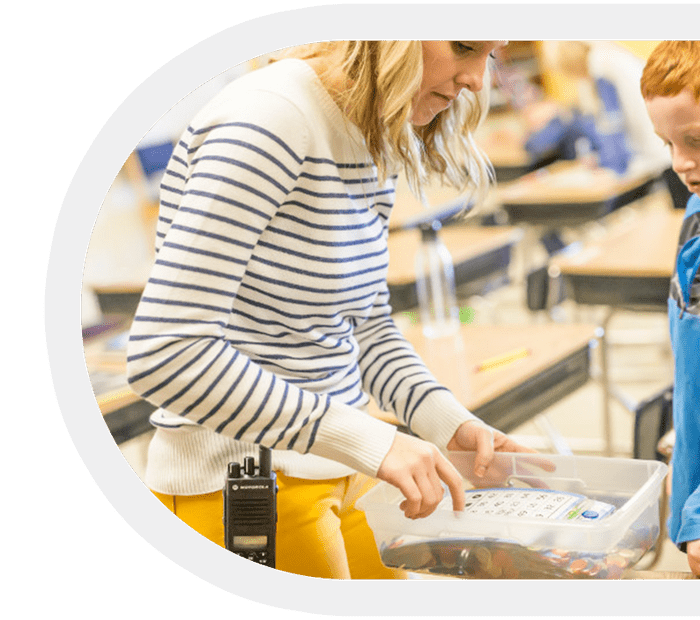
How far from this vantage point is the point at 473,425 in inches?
48.5

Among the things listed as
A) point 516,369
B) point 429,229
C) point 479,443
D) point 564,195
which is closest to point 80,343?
point 479,443

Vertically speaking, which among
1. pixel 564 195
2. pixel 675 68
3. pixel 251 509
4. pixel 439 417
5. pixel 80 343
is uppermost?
pixel 564 195

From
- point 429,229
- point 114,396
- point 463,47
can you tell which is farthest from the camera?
point 429,229

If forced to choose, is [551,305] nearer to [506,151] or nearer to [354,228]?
[506,151]

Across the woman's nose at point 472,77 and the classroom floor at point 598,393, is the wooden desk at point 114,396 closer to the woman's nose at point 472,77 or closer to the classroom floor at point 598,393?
the classroom floor at point 598,393

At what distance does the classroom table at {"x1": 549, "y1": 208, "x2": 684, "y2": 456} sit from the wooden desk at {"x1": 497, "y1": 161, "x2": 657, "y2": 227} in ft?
1.33

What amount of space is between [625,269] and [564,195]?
1030 millimetres

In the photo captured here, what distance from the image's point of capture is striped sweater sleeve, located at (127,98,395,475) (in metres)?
0.96

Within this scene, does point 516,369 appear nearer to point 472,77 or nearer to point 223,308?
point 472,77

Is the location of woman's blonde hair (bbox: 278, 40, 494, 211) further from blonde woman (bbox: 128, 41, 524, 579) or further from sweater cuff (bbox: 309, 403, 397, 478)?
sweater cuff (bbox: 309, 403, 397, 478)

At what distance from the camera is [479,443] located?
1.22m

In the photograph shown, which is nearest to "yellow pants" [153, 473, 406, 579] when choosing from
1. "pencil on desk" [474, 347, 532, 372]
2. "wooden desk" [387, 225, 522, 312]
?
"pencil on desk" [474, 347, 532, 372]

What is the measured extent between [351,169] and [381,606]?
0.58 metres
